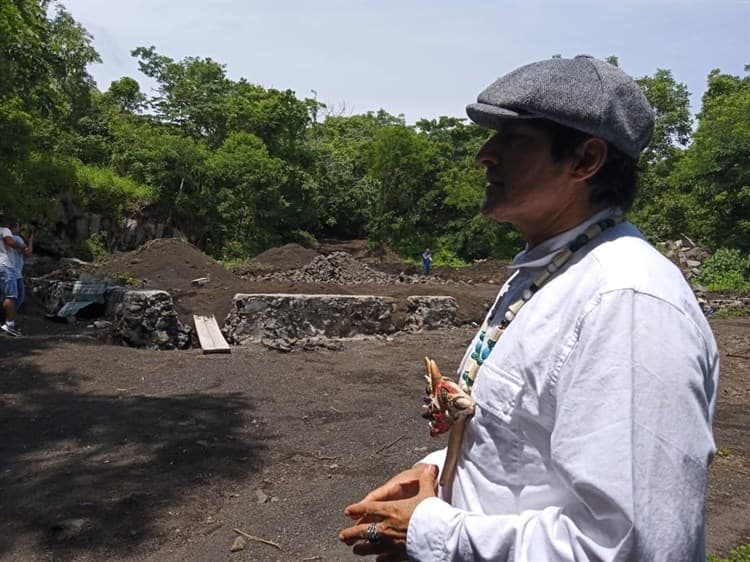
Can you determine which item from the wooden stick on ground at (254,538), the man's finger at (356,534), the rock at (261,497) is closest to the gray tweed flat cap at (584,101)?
the man's finger at (356,534)

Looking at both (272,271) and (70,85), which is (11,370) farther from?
(70,85)

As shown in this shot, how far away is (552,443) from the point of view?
101 cm

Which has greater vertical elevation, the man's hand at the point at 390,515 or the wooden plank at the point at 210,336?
the man's hand at the point at 390,515

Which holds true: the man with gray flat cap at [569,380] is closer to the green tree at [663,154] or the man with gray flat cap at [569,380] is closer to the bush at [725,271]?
the bush at [725,271]

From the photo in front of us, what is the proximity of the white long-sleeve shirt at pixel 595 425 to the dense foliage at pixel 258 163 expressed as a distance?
1377 centimetres

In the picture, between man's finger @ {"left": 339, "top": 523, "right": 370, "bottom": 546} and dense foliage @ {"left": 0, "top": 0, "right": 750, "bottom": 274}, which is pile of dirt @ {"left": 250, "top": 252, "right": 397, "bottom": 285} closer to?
dense foliage @ {"left": 0, "top": 0, "right": 750, "bottom": 274}

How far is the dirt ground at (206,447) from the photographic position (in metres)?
3.59

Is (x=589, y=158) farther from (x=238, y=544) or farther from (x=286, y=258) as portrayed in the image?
(x=286, y=258)

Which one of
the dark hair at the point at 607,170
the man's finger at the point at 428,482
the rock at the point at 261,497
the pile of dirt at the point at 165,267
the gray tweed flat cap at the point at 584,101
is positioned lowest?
the rock at the point at 261,497

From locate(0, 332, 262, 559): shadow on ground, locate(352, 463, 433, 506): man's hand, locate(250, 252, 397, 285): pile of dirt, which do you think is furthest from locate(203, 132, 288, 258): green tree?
locate(352, 463, 433, 506): man's hand

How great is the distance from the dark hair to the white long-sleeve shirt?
0.09 metres

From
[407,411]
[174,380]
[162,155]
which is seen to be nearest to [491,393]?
[407,411]

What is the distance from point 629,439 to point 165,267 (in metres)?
17.2

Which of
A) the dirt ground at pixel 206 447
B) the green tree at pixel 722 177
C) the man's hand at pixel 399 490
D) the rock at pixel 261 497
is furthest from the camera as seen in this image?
the green tree at pixel 722 177
